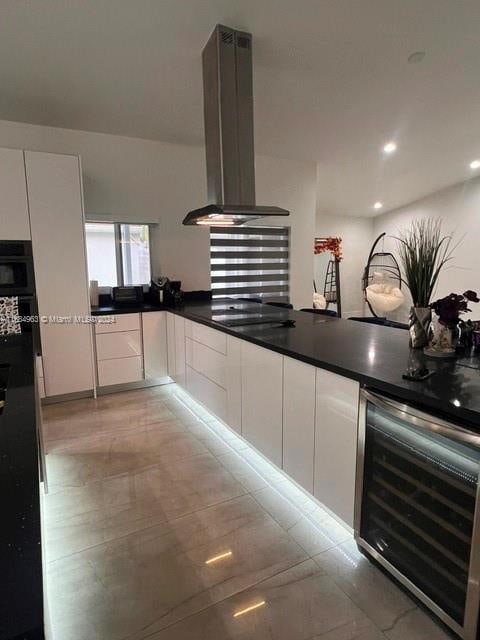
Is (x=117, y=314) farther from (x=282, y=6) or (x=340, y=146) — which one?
(x=340, y=146)

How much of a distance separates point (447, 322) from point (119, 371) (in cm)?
303

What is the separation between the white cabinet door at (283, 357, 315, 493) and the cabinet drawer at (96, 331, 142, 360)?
86.4 inches

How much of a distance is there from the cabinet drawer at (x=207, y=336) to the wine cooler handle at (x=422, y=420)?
1330 mm

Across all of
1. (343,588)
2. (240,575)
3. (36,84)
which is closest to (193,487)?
(240,575)

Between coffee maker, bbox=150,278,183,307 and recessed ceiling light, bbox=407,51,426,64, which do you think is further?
coffee maker, bbox=150,278,183,307

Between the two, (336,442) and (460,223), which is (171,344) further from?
(460,223)

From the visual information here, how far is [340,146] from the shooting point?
4.50 metres

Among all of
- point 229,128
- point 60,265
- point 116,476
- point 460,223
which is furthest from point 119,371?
point 460,223

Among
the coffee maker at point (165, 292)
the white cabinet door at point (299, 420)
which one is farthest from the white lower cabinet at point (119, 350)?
the white cabinet door at point (299, 420)

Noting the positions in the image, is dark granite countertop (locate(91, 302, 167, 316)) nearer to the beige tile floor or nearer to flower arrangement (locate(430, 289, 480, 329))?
the beige tile floor

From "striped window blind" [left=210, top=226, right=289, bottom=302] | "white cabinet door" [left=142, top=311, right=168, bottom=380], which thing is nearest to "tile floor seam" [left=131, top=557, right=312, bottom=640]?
"white cabinet door" [left=142, top=311, right=168, bottom=380]

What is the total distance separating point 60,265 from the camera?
339cm

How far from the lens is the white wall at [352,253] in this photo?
25.0 ft

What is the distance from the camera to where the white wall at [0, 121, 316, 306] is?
3.74 metres
